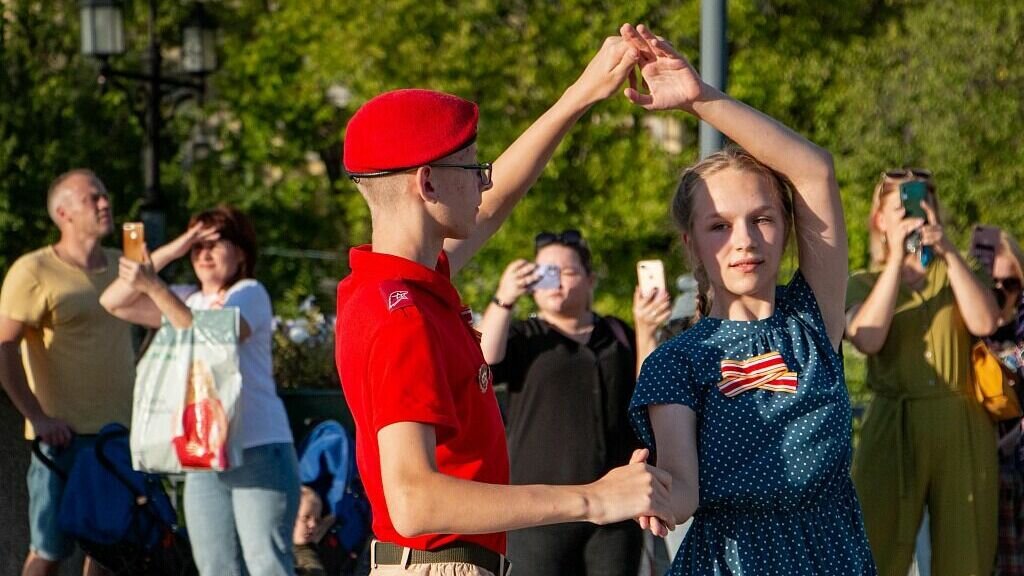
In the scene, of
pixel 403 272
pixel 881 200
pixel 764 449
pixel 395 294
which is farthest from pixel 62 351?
pixel 764 449

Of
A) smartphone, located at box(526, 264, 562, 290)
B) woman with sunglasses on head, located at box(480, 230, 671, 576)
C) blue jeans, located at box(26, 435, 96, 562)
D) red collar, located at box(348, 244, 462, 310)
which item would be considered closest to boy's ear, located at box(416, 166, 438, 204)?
red collar, located at box(348, 244, 462, 310)

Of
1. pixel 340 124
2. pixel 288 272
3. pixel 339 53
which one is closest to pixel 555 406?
pixel 339 53

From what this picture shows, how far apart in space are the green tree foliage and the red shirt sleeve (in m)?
19.5

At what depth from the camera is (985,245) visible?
7703mm

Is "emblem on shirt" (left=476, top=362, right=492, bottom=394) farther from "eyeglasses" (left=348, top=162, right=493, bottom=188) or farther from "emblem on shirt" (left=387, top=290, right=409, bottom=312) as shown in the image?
"eyeglasses" (left=348, top=162, right=493, bottom=188)

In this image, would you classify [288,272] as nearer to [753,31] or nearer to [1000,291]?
[753,31]

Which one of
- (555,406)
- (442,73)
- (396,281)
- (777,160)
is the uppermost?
(442,73)

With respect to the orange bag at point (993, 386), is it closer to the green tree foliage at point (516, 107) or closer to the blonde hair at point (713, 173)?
the blonde hair at point (713, 173)

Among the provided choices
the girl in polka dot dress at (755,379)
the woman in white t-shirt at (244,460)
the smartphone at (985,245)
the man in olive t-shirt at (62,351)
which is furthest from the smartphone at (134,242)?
the girl in polka dot dress at (755,379)

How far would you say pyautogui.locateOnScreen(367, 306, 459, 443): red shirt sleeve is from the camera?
296 centimetres

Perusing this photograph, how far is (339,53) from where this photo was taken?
27.9 m

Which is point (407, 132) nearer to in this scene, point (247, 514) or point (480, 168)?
point (480, 168)

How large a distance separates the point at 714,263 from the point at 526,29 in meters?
23.7

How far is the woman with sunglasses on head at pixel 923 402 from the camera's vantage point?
21.9 ft
